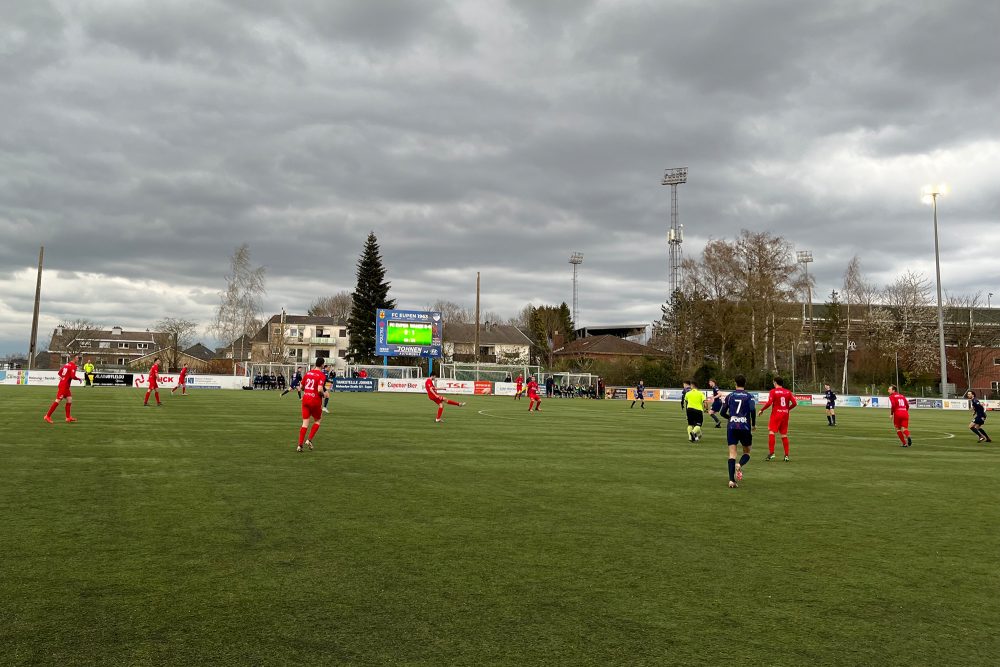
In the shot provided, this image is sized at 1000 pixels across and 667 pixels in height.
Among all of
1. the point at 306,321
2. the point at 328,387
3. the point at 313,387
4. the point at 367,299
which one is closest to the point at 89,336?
the point at 306,321

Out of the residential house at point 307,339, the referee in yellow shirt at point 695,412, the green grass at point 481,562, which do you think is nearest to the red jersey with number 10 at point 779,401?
the green grass at point 481,562

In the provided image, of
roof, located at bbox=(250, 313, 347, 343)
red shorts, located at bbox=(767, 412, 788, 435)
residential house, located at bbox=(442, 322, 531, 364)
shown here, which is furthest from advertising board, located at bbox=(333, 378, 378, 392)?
residential house, located at bbox=(442, 322, 531, 364)

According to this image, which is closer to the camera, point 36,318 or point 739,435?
point 739,435

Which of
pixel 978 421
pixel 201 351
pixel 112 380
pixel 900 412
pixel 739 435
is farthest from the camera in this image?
pixel 201 351

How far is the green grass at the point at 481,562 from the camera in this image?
4.38m

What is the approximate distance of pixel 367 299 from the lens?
78.8m

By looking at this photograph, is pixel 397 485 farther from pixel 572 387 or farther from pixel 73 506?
pixel 572 387

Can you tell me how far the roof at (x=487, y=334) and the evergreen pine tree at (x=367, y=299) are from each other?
34147 millimetres

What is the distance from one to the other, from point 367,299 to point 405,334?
18587 mm

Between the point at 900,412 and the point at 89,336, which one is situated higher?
the point at 89,336

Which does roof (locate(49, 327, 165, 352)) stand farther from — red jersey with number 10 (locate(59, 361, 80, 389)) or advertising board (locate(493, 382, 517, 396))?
red jersey with number 10 (locate(59, 361, 80, 389))

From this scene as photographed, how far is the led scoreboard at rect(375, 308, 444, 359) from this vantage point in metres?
61.4

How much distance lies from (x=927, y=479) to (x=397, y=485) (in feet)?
31.3

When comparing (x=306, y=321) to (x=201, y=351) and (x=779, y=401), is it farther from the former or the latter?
(x=779, y=401)
